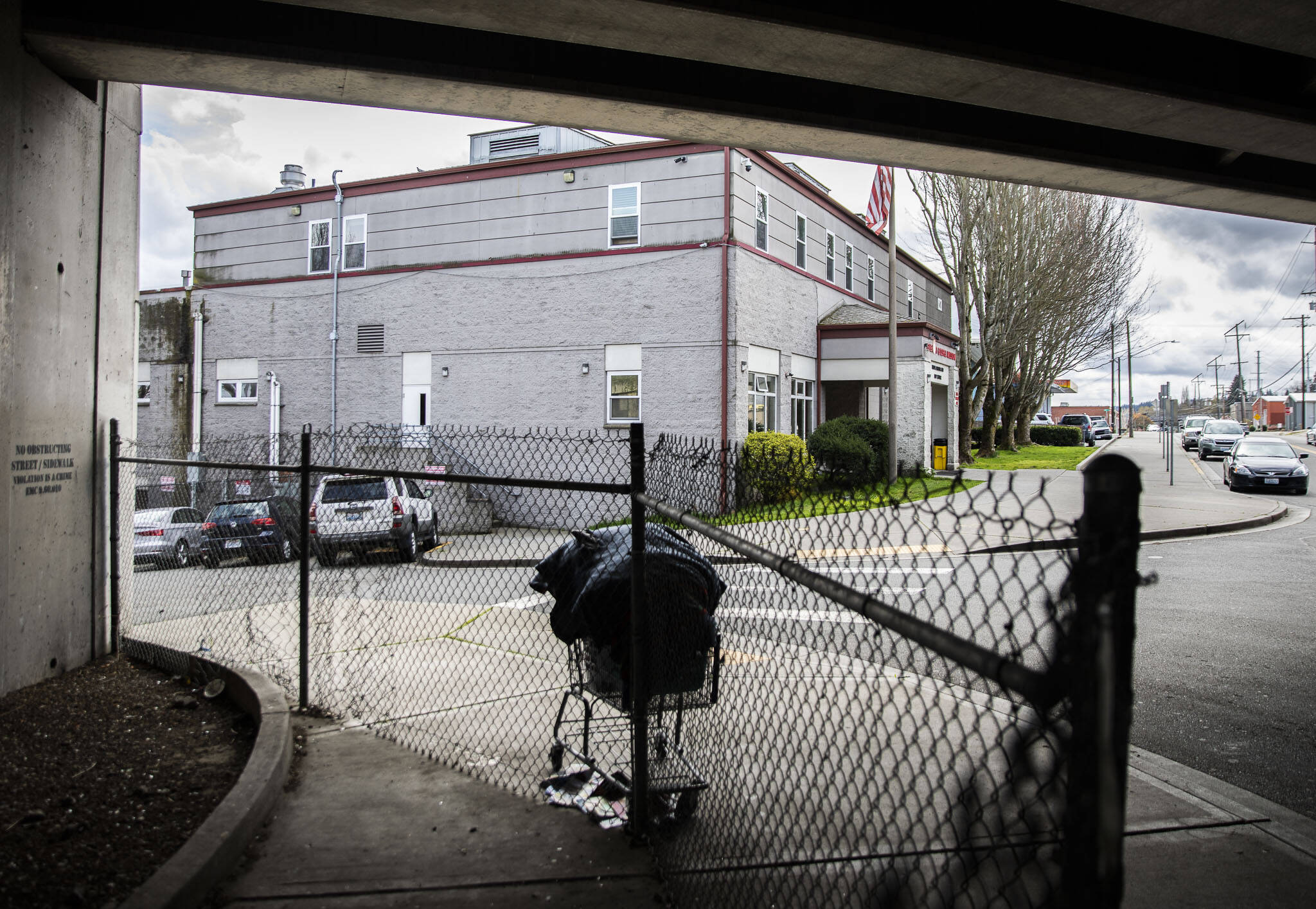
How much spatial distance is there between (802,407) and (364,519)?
15.7 m

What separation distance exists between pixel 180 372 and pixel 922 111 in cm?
2287

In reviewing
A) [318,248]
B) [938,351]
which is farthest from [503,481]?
[938,351]

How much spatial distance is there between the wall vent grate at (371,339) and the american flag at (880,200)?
12251mm

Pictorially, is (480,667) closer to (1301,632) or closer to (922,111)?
(922,111)

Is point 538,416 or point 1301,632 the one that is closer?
point 1301,632

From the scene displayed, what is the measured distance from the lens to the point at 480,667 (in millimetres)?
7055

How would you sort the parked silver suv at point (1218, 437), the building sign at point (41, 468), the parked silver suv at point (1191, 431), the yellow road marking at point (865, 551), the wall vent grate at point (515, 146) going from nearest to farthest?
1. the yellow road marking at point (865, 551)
2. the building sign at point (41, 468)
3. the wall vent grate at point (515, 146)
4. the parked silver suv at point (1218, 437)
5. the parked silver suv at point (1191, 431)

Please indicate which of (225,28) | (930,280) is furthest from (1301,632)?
(930,280)

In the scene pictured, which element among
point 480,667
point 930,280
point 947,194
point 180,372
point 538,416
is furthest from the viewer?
point 930,280

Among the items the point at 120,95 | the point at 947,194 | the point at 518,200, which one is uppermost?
the point at 947,194

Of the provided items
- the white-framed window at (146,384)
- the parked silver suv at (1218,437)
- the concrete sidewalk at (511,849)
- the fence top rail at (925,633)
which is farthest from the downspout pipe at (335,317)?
the parked silver suv at (1218,437)

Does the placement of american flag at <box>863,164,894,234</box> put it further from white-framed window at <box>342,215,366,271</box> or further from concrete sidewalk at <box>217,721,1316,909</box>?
concrete sidewalk at <box>217,721,1316,909</box>

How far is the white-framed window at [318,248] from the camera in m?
23.6

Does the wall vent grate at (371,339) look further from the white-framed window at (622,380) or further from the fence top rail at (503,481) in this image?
the fence top rail at (503,481)
